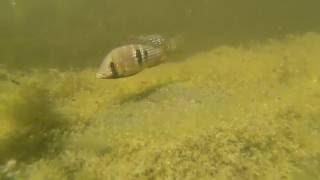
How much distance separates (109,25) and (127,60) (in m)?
2.76

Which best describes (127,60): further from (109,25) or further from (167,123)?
(109,25)

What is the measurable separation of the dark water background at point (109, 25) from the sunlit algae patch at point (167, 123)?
2.22 feet

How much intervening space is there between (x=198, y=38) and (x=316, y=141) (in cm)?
322

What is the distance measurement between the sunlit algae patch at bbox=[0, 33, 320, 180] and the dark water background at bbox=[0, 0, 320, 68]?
0.68 metres

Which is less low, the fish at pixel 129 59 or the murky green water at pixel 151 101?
the fish at pixel 129 59

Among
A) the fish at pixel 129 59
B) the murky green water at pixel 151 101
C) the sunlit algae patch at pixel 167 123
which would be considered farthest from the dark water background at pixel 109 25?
the fish at pixel 129 59

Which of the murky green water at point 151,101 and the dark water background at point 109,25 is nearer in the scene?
the murky green water at point 151,101

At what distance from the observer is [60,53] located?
5.31 meters

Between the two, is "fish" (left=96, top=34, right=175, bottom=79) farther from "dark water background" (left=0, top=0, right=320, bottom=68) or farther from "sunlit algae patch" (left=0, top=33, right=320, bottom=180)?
"dark water background" (left=0, top=0, right=320, bottom=68)

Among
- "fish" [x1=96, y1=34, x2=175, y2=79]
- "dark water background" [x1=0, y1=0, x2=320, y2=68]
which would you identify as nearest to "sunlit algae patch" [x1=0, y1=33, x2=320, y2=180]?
"fish" [x1=96, y1=34, x2=175, y2=79]

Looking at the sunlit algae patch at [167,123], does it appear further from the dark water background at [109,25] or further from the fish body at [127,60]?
the dark water background at [109,25]

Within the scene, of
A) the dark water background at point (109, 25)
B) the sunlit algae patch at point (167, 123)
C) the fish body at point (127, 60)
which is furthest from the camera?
the dark water background at point (109, 25)

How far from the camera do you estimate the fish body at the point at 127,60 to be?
3465mm

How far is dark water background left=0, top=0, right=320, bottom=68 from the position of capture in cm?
532
